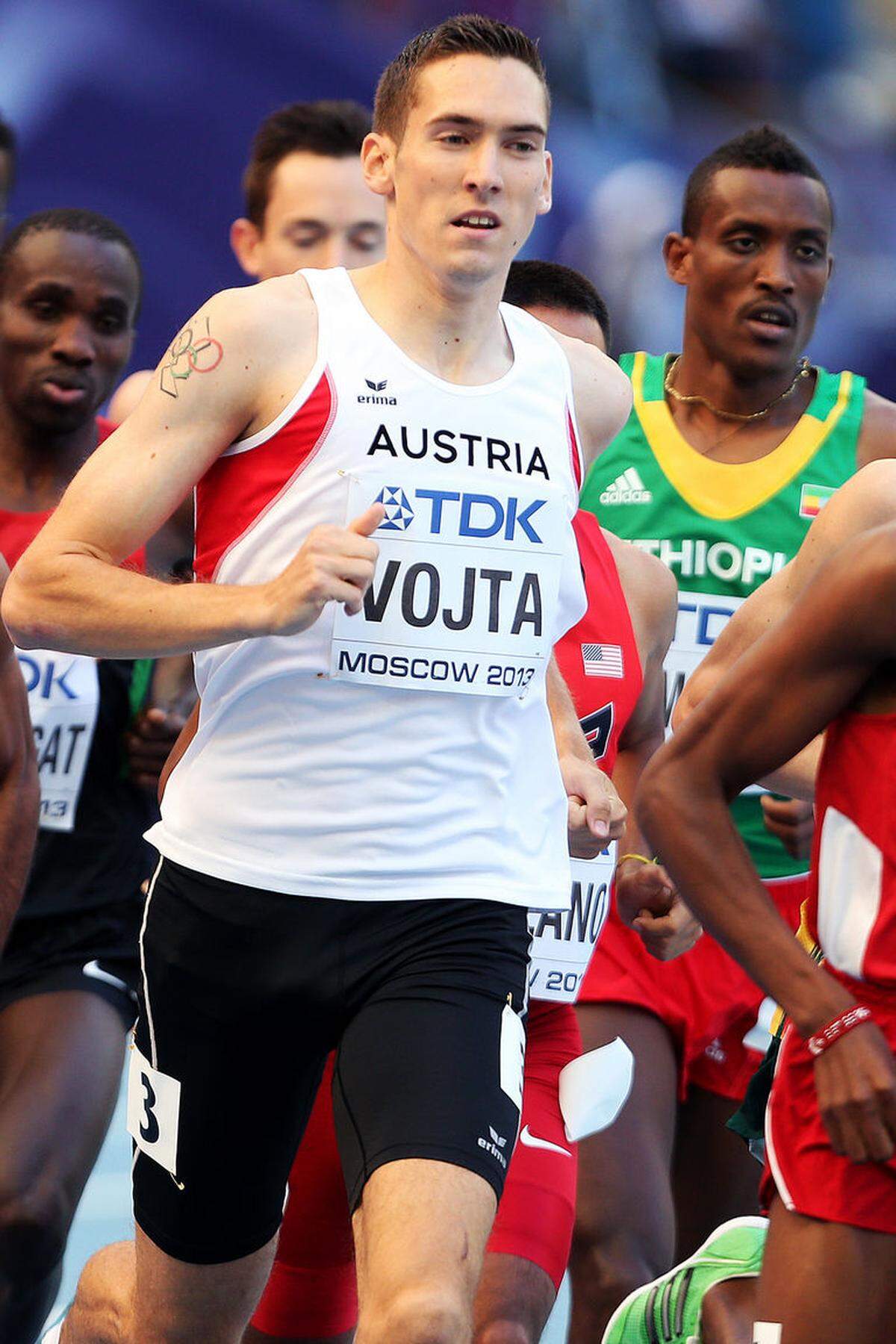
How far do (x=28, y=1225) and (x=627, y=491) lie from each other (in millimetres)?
2079

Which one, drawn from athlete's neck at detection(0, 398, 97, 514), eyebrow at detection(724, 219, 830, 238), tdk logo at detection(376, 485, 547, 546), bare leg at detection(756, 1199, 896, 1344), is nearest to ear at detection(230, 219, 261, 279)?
athlete's neck at detection(0, 398, 97, 514)

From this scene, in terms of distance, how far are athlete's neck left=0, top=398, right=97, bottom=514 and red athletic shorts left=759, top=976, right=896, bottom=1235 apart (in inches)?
94.9

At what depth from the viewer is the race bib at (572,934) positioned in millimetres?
3707

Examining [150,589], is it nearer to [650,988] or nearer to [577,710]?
[577,710]

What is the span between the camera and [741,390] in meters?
5.05

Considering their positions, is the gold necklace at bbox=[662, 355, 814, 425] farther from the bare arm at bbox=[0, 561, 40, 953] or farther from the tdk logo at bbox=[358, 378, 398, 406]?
the tdk logo at bbox=[358, 378, 398, 406]

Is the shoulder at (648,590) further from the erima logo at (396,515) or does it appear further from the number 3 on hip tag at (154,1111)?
the number 3 on hip tag at (154,1111)

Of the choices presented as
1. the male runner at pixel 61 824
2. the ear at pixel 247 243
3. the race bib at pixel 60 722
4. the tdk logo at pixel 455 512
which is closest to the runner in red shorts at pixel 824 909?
the tdk logo at pixel 455 512

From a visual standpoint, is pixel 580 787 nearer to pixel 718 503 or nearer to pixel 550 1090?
pixel 550 1090

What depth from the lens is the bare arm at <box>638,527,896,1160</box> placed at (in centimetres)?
254

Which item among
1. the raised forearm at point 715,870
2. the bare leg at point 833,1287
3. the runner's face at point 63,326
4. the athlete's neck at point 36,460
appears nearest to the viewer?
the bare leg at point 833,1287

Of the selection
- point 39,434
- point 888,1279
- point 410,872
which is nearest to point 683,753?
point 410,872

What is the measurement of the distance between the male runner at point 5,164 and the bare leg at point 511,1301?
152 inches

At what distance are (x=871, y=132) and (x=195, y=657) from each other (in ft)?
19.8
